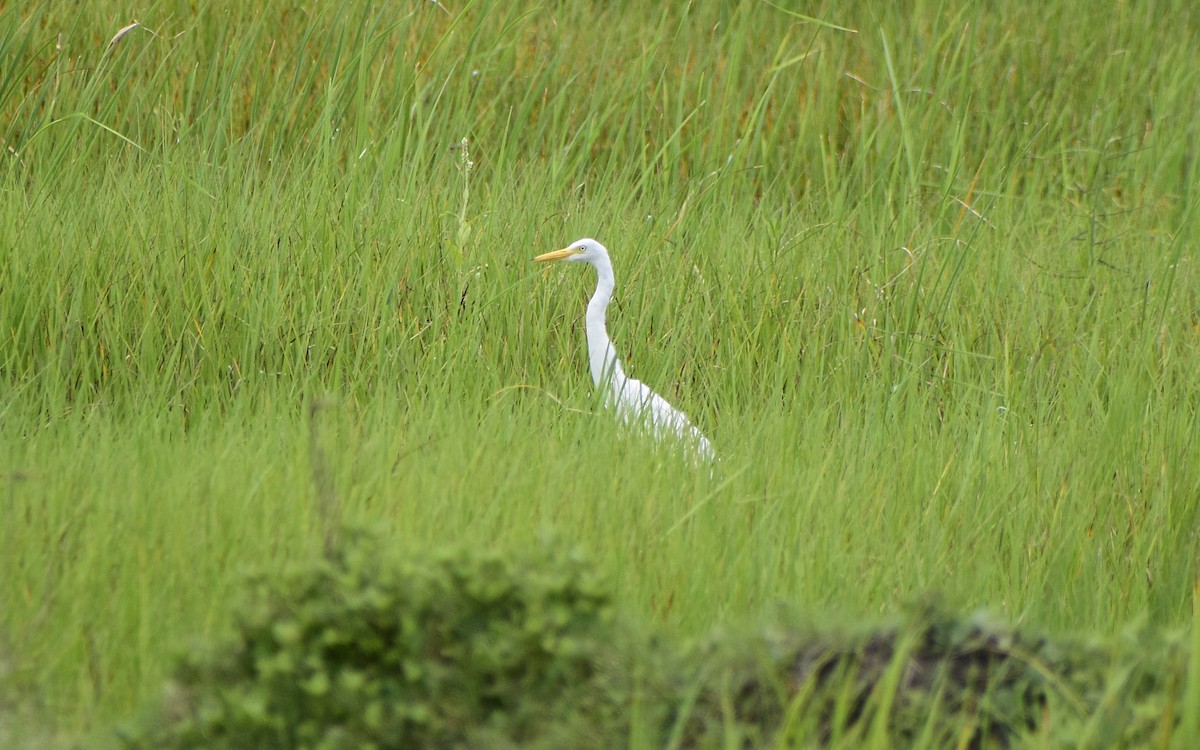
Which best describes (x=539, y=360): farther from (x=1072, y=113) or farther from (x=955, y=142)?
(x=1072, y=113)

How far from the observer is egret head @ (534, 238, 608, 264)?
3.92 meters

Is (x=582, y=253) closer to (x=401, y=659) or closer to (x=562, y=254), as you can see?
(x=562, y=254)

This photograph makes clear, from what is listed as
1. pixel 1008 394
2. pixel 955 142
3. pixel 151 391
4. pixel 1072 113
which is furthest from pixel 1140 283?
pixel 151 391

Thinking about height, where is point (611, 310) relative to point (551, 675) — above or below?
below

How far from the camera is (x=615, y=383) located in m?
Result: 3.69

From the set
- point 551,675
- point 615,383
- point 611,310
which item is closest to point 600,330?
point 615,383

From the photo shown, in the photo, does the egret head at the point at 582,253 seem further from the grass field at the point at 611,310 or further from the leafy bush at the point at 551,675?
the leafy bush at the point at 551,675

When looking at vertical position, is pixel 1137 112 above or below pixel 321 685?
above

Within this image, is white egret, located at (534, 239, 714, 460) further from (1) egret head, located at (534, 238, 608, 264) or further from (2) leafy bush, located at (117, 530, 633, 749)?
(2) leafy bush, located at (117, 530, 633, 749)

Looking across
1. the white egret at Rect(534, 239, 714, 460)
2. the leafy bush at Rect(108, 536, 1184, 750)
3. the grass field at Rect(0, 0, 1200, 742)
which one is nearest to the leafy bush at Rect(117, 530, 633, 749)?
the leafy bush at Rect(108, 536, 1184, 750)

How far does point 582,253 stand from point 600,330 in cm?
29

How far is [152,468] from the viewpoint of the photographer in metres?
2.75

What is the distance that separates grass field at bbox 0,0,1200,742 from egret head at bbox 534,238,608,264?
0.19m

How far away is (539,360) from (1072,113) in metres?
3.43
